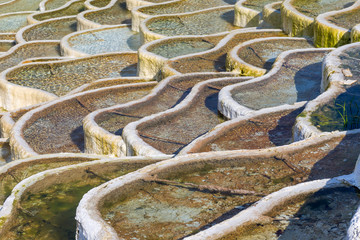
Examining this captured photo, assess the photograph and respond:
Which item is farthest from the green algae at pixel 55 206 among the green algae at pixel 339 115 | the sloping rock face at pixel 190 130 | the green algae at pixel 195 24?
the green algae at pixel 195 24

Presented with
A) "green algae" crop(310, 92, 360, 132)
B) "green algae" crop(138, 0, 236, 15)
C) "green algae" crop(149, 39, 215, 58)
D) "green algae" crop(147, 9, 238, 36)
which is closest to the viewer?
"green algae" crop(310, 92, 360, 132)

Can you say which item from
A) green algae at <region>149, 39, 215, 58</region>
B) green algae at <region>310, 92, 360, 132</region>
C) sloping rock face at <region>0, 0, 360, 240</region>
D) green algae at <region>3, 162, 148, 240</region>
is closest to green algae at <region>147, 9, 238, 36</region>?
sloping rock face at <region>0, 0, 360, 240</region>

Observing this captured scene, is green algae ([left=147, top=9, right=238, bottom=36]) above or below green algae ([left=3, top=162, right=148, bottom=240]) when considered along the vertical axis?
below

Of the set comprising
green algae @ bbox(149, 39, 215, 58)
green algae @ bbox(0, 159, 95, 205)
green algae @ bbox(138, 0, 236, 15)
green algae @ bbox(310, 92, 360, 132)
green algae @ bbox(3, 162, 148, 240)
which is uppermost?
green algae @ bbox(310, 92, 360, 132)

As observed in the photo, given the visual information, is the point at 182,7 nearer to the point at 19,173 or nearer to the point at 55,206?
the point at 19,173

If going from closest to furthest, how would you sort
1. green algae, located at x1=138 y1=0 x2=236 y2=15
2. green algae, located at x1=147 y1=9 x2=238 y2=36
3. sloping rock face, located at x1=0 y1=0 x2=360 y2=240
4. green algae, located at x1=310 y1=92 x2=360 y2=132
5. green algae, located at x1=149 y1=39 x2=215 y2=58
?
1. sloping rock face, located at x1=0 y1=0 x2=360 y2=240
2. green algae, located at x1=310 y1=92 x2=360 y2=132
3. green algae, located at x1=149 y1=39 x2=215 y2=58
4. green algae, located at x1=147 y1=9 x2=238 y2=36
5. green algae, located at x1=138 y1=0 x2=236 y2=15

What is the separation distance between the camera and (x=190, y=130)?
259 inches

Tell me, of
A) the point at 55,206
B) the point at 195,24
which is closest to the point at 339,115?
the point at 55,206

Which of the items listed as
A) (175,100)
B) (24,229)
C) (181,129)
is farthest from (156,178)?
(175,100)

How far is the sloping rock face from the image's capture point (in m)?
3.63

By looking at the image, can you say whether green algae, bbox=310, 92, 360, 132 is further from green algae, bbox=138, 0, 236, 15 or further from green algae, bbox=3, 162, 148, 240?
green algae, bbox=138, 0, 236, 15

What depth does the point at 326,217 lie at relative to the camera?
3459mm

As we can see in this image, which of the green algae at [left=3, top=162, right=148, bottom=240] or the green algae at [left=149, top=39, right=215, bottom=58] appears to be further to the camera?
the green algae at [left=149, top=39, right=215, bottom=58]

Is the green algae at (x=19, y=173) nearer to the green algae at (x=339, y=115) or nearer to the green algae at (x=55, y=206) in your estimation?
the green algae at (x=55, y=206)
